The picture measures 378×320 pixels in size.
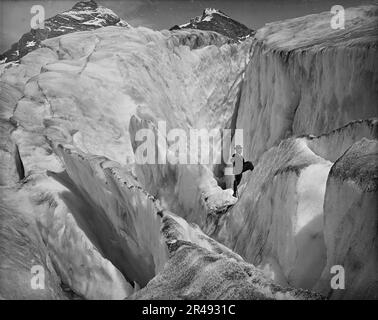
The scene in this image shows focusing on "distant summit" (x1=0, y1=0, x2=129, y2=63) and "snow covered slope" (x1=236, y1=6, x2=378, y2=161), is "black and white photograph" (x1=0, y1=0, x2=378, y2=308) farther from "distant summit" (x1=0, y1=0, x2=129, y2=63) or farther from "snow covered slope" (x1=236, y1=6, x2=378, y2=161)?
"distant summit" (x1=0, y1=0, x2=129, y2=63)

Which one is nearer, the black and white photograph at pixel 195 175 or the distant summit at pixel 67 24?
the black and white photograph at pixel 195 175

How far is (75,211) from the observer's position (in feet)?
15.2

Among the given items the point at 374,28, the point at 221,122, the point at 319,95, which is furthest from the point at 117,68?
the point at 374,28

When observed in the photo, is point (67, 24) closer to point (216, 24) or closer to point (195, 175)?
point (216, 24)

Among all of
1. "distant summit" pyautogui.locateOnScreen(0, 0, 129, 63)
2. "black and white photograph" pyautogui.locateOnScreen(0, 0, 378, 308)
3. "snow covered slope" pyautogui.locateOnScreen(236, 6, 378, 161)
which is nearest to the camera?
"black and white photograph" pyautogui.locateOnScreen(0, 0, 378, 308)

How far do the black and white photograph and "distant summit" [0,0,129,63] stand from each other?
352cm

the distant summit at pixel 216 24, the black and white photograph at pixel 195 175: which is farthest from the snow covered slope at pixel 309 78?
the distant summit at pixel 216 24

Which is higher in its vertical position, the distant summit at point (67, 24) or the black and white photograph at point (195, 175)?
the distant summit at point (67, 24)

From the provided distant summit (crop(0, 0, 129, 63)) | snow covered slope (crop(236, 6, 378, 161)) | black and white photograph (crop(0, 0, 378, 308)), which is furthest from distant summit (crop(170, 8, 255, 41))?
snow covered slope (crop(236, 6, 378, 161))

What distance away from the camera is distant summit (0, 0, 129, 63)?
12250mm

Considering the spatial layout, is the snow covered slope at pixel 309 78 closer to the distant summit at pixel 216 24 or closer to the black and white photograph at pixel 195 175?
the black and white photograph at pixel 195 175

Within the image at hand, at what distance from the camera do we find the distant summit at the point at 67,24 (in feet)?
40.2

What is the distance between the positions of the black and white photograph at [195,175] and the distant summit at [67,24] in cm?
352

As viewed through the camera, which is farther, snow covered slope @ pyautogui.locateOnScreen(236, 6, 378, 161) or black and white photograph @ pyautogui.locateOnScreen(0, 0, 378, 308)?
snow covered slope @ pyautogui.locateOnScreen(236, 6, 378, 161)
